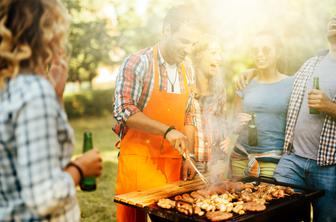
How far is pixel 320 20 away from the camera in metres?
7.79

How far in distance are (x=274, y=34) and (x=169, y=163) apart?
179 centimetres

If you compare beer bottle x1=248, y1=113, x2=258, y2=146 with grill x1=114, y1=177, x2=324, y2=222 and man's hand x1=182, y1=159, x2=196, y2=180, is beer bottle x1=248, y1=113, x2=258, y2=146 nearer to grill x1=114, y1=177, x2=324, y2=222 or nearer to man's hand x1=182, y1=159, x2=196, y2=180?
grill x1=114, y1=177, x2=324, y2=222

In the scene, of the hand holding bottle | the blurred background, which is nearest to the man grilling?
the blurred background

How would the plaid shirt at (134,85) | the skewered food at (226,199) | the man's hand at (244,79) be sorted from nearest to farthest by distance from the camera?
the skewered food at (226,199)
the plaid shirt at (134,85)
the man's hand at (244,79)

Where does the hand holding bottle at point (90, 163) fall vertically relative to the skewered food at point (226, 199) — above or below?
above

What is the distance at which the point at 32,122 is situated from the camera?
1765mm

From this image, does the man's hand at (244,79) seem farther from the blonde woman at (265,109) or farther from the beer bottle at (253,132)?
the beer bottle at (253,132)

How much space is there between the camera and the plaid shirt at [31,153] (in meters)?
1.77

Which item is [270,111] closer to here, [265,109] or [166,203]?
[265,109]

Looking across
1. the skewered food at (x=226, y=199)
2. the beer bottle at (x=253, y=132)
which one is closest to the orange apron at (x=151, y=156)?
the skewered food at (x=226, y=199)

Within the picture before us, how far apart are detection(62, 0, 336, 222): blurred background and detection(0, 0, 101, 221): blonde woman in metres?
2.66

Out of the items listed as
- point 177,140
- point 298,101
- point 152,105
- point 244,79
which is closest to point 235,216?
point 177,140

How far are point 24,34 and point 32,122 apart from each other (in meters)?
0.39

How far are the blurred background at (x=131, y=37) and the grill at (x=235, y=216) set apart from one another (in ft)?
5.60
